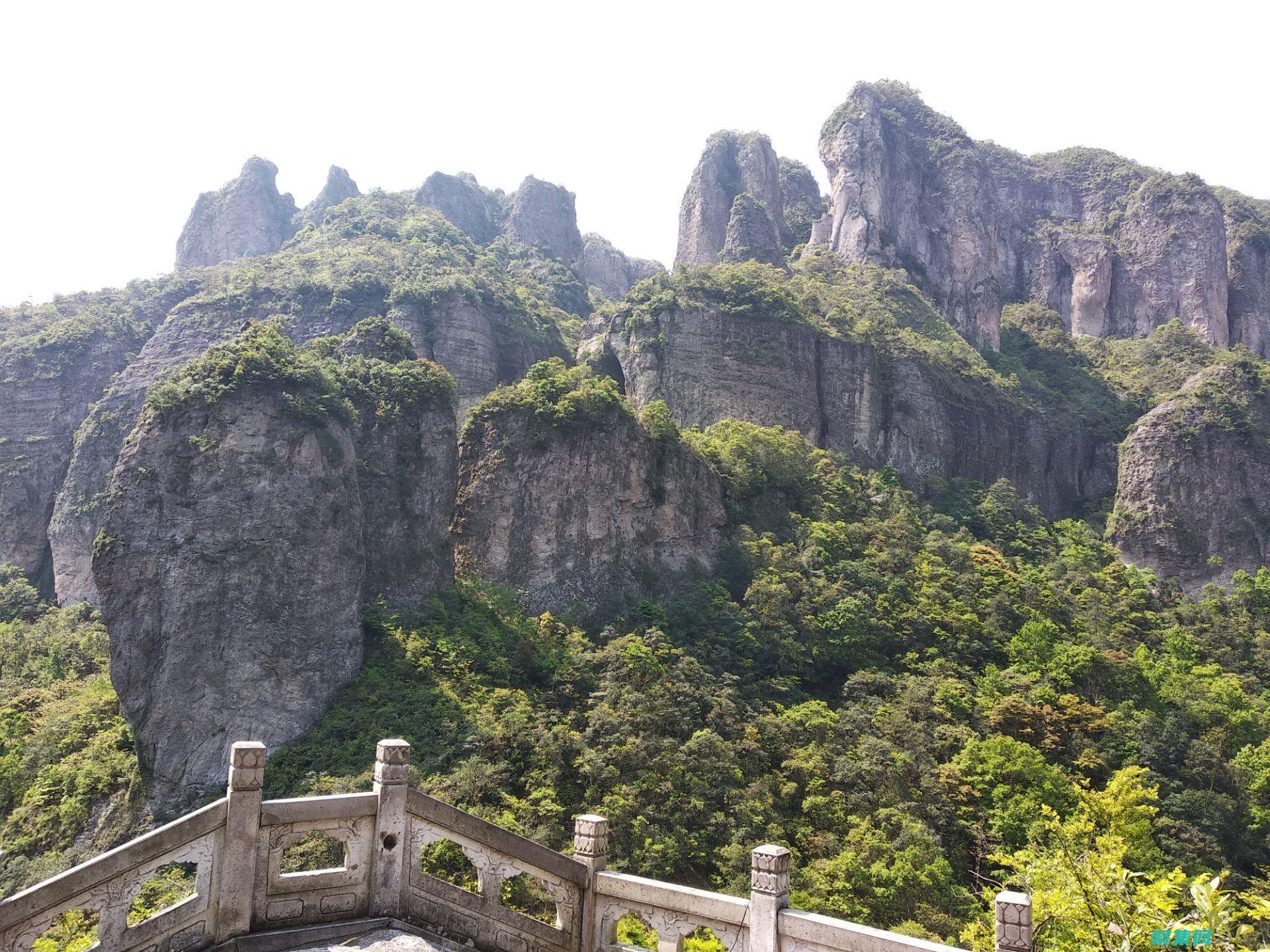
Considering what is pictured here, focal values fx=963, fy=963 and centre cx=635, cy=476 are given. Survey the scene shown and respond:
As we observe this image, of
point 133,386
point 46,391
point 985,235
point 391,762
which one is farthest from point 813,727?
point 985,235

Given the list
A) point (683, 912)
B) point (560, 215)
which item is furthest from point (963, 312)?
point (683, 912)

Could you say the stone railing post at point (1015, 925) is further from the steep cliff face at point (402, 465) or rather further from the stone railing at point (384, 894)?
the steep cliff face at point (402, 465)

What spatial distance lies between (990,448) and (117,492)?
45.1 metres

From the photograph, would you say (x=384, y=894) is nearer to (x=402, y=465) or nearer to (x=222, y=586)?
(x=222, y=586)

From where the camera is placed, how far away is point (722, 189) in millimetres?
71438

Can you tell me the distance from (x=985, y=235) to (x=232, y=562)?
5921 centimetres

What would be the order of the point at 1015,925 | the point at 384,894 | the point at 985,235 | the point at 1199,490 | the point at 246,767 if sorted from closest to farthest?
the point at 1015,925 → the point at 246,767 → the point at 384,894 → the point at 1199,490 → the point at 985,235

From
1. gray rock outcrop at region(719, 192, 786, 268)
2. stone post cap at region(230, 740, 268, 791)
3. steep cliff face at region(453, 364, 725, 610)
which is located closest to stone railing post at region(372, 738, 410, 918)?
stone post cap at region(230, 740, 268, 791)

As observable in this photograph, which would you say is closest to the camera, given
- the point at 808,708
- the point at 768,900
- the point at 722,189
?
the point at 768,900

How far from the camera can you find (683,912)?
361 inches

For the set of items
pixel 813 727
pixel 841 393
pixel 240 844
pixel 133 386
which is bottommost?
pixel 813 727

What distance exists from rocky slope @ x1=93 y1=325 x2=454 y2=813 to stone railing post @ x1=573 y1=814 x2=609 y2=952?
1957cm

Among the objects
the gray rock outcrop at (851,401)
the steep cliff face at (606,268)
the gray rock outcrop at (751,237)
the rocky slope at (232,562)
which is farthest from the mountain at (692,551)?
the steep cliff face at (606,268)

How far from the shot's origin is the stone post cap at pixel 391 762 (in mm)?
9398
